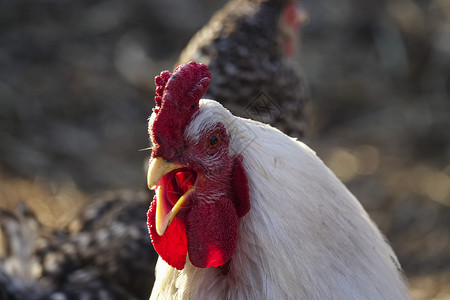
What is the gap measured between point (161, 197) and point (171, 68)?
14.1 feet

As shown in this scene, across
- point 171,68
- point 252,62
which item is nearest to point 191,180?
point 252,62

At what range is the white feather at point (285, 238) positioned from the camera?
159cm

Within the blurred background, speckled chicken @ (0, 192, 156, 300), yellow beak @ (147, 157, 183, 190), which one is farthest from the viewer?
the blurred background

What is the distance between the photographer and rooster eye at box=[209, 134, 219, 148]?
5.08ft

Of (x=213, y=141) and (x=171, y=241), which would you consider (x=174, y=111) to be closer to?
(x=213, y=141)

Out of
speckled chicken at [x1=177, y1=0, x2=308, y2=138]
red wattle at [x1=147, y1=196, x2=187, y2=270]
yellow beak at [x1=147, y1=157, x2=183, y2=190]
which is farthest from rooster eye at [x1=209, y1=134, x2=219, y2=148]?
speckled chicken at [x1=177, y1=0, x2=308, y2=138]

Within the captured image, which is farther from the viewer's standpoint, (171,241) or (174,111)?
(171,241)

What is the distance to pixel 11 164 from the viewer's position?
4879 millimetres

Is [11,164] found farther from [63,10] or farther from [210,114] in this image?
[210,114]

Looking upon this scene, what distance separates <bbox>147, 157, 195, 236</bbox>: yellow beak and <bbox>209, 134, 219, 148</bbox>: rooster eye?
0.10 meters

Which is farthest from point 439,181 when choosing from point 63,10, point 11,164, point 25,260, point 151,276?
point 63,10

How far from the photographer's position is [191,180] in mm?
1633

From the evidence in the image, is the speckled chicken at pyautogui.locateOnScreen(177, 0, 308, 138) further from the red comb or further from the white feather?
the red comb

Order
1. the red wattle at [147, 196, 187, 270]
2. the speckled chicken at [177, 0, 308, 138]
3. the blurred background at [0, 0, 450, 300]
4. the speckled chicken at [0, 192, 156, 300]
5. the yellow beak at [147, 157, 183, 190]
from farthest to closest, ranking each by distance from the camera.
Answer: the blurred background at [0, 0, 450, 300] → the speckled chicken at [177, 0, 308, 138] → the speckled chicken at [0, 192, 156, 300] → the red wattle at [147, 196, 187, 270] → the yellow beak at [147, 157, 183, 190]
